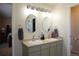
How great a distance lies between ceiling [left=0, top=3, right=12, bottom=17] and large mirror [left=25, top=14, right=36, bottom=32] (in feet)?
0.89

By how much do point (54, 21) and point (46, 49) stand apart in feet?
1.45

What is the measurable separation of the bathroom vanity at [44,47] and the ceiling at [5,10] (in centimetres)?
46

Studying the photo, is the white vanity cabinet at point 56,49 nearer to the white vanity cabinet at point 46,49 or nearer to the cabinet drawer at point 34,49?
the white vanity cabinet at point 46,49

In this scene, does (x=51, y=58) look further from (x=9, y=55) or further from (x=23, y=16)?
(x=23, y=16)

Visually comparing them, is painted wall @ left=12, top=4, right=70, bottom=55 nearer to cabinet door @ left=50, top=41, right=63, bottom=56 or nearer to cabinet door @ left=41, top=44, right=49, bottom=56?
cabinet door @ left=50, top=41, right=63, bottom=56

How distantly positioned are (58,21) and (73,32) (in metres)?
0.29

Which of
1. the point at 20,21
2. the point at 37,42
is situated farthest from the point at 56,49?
the point at 20,21

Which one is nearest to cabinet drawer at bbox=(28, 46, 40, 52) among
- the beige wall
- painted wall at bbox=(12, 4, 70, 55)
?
painted wall at bbox=(12, 4, 70, 55)

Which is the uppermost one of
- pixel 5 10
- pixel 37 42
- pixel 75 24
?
pixel 5 10

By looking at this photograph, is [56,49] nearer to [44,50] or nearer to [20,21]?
[44,50]

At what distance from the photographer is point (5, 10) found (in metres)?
1.53

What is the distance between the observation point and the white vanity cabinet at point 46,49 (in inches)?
60.9

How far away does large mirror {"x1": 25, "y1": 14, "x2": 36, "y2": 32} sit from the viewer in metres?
1.60

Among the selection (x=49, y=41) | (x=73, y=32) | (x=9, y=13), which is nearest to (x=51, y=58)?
(x=49, y=41)
